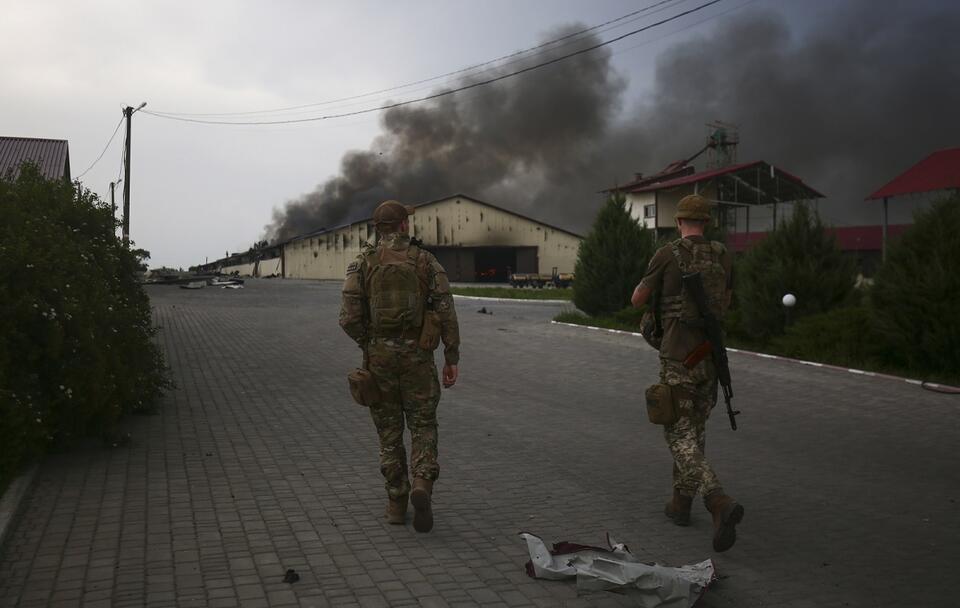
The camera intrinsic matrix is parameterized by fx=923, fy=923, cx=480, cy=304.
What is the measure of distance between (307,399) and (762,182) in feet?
124

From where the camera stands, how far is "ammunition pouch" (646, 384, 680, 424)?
5.03 m

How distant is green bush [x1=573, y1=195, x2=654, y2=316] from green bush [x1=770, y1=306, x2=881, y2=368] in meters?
6.39

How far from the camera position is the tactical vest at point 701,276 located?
202 inches

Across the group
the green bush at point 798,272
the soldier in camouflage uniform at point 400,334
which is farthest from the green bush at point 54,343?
the green bush at point 798,272

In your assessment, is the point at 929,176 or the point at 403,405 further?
the point at 929,176

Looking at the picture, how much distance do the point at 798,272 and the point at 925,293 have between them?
3436 mm

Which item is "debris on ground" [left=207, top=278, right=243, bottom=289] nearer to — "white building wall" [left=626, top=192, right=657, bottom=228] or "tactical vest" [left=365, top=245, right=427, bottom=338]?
"white building wall" [left=626, top=192, right=657, bottom=228]

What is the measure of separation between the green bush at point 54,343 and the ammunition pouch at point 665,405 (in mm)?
4041

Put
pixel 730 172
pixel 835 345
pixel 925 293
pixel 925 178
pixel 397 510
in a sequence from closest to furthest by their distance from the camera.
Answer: pixel 397 510
pixel 925 293
pixel 835 345
pixel 925 178
pixel 730 172

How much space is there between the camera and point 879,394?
409 inches

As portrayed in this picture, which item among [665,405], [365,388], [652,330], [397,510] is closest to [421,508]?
[397,510]

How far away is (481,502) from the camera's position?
572 centimetres

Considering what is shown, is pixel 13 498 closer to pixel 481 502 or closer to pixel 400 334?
pixel 400 334

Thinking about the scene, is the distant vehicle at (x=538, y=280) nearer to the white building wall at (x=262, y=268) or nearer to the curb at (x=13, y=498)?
the white building wall at (x=262, y=268)
